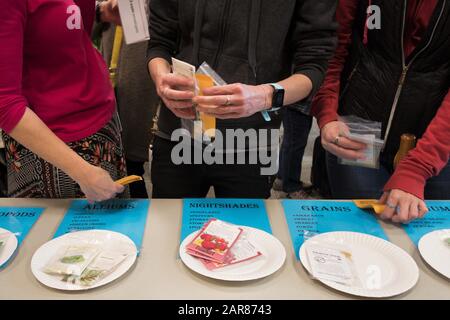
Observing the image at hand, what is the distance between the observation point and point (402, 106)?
1.28 m

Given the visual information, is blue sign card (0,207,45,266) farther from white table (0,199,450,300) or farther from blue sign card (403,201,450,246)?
blue sign card (403,201,450,246)

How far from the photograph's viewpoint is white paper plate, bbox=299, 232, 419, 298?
0.86 meters

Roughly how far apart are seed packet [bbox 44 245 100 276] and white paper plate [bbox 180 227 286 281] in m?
0.20

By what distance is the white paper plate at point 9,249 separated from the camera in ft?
2.97

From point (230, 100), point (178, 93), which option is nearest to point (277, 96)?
point (230, 100)

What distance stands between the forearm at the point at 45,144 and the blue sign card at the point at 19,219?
0.50 ft

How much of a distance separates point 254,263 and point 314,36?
67 cm

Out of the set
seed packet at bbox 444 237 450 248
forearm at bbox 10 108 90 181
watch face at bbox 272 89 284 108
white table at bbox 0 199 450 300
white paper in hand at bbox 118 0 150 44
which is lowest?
seed packet at bbox 444 237 450 248

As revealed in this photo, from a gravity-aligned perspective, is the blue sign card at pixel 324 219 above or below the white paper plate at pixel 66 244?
below

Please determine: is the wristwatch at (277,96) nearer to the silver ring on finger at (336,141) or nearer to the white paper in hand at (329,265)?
the silver ring on finger at (336,141)

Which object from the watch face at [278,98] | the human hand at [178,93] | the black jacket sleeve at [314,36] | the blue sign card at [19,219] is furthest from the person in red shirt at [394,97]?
the blue sign card at [19,219]

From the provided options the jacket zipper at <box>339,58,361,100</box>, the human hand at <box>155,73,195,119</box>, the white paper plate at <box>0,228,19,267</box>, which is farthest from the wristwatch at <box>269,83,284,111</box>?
the white paper plate at <box>0,228,19,267</box>
